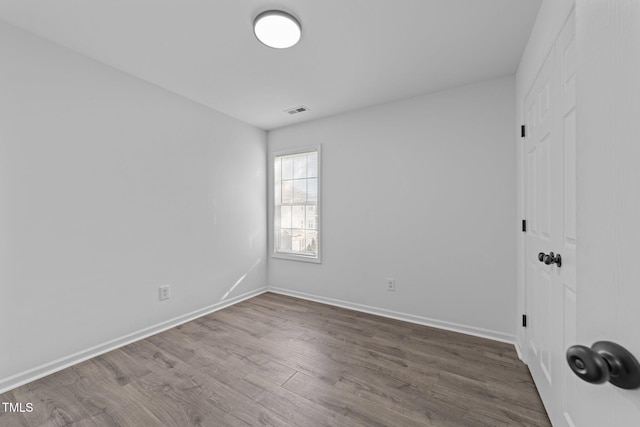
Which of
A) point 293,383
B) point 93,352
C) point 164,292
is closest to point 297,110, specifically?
point 164,292

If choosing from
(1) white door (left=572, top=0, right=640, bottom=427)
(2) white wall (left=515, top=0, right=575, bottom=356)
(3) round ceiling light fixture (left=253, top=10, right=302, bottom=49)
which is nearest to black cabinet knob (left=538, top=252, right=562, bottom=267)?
(2) white wall (left=515, top=0, right=575, bottom=356)

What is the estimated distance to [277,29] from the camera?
6.08ft

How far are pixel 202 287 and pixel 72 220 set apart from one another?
1448 millimetres

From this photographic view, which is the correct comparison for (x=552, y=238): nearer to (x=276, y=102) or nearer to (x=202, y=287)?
(x=276, y=102)

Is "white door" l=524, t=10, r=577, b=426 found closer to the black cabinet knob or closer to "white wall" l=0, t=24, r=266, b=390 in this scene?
the black cabinet knob

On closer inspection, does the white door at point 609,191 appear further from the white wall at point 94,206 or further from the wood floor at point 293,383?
the white wall at point 94,206

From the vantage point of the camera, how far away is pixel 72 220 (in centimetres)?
215

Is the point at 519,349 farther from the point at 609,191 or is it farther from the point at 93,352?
the point at 93,352

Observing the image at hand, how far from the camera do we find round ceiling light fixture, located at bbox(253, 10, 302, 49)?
176 cm

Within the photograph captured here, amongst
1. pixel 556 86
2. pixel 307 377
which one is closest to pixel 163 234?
pixel 307 377

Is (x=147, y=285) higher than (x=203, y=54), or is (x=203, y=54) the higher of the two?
(x=203, y=54)

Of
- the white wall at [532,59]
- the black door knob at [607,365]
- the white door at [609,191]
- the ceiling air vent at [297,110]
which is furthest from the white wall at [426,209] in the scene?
the black door knob at [607,365]

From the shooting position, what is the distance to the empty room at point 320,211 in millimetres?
1531

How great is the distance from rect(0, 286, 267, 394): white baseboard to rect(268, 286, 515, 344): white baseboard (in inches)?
46.8
